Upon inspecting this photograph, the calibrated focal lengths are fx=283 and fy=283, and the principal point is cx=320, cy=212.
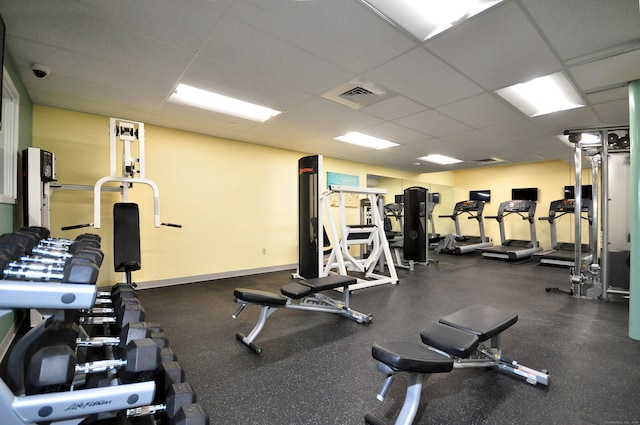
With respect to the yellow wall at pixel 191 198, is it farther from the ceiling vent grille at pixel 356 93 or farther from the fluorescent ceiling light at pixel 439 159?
the fluorescent ceiling light at pixel 439 159

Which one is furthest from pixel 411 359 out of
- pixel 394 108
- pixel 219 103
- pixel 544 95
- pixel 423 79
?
pixel 544 95

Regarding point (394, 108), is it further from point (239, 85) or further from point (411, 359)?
point (411, 359)

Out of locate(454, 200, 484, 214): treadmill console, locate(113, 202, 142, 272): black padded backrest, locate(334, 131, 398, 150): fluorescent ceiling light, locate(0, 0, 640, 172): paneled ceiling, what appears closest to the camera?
locate(0, 0, 640, 172): paneled ceiling

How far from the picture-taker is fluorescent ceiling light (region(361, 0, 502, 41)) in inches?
67.4

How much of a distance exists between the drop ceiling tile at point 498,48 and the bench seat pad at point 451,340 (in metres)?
1.96

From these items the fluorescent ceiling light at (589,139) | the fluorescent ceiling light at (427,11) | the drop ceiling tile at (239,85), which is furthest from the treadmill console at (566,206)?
the drop ceiling tile at (239,85)

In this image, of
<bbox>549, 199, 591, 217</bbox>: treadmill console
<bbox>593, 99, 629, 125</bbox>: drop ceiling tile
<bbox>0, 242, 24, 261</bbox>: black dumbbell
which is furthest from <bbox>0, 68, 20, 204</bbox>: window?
<bbox>549, 199, 591, 217</bbox>: treadmill console

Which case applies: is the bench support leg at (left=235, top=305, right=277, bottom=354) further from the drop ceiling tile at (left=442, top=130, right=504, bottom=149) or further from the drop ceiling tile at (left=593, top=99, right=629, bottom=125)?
the drop ceiling tile at (left=593, top=99, right=629, bottom=125)

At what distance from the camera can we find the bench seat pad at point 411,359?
1203 millimetres

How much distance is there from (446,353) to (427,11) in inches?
80.3

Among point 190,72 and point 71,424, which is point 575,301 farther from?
point 190,72

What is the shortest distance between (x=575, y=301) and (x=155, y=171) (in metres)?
5.83

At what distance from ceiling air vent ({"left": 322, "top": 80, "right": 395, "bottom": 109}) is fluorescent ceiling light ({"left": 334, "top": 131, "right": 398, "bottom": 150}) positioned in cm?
123

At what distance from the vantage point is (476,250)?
7.63 m
